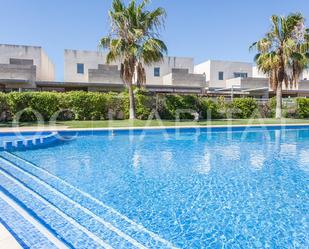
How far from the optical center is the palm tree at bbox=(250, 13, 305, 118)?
80.2 feet

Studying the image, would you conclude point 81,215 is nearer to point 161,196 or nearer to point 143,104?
point 161,196

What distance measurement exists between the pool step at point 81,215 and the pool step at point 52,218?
9 cm

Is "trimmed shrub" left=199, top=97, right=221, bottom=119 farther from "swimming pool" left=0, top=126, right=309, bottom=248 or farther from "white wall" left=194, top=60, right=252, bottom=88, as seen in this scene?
"white wall" left=194, top=60, right=252, bottom=88

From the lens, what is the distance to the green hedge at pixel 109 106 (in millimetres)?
20844

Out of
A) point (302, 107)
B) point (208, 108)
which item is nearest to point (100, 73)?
point (208, 108)

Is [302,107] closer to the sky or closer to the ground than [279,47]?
closer to the ground

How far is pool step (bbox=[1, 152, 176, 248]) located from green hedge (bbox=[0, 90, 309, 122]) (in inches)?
541

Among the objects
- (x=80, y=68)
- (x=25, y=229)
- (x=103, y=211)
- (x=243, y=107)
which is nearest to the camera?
(x=25, y=229)

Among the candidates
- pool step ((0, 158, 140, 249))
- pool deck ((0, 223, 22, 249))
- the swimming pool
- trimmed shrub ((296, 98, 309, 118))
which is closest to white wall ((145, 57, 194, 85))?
trimmed shrub ((296, 98, 309, 118))

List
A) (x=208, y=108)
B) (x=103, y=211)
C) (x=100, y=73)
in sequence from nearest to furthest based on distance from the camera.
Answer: (x=103, y=211)
(x=208, y=108)
(x=100, y=73)

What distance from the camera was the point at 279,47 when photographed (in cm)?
2523

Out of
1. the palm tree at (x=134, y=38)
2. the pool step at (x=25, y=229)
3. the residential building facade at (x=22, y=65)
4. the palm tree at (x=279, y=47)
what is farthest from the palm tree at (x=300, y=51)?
the residential building facade at (x=22, y=65)

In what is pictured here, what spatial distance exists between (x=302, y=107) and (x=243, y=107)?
22.9 ft

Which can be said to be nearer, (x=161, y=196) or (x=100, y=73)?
(x=161, y=196)
